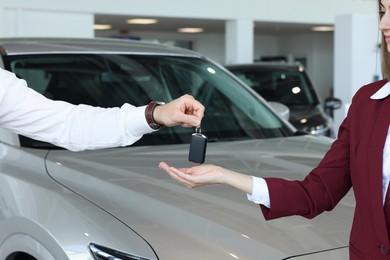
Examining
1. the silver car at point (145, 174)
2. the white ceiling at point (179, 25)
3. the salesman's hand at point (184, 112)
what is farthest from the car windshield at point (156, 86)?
the white ceiling at point (179, 25)

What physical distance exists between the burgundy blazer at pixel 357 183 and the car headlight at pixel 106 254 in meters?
0.49

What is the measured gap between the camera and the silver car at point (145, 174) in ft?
6.89

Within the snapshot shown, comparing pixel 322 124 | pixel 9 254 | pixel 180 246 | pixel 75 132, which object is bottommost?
pixel 322 124

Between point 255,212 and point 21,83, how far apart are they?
931mm

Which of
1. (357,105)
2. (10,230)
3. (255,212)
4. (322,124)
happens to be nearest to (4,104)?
(10,230)

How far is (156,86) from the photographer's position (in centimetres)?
385

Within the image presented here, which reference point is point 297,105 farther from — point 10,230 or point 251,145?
point 10,230

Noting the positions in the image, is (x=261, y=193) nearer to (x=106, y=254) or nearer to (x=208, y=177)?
(x=208, y=177)

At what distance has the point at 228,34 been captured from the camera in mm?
16344

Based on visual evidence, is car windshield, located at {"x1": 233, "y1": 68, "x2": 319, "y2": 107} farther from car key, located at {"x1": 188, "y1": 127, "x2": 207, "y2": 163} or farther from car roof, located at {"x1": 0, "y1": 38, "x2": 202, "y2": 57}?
car key, located at {"x1": 188, "y1": 127, "x2": 207, "y2": 163}

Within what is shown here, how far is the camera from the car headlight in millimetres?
2037

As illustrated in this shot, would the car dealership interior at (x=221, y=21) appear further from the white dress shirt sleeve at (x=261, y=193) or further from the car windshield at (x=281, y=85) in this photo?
the white dress shirt sleeve at (x=261, y=193)

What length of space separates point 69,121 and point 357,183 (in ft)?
3.60

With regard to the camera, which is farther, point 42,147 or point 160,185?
point 42,147
